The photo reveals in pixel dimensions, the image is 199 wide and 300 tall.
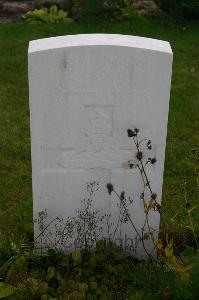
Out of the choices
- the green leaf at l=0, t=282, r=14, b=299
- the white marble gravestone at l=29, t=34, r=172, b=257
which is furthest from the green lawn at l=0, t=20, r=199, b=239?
the green leaf at l=0, t=282, r=14, b=299

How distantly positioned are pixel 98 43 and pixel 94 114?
1.34ft

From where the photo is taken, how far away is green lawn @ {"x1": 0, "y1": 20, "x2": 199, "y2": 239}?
182 inches

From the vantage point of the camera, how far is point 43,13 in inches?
349

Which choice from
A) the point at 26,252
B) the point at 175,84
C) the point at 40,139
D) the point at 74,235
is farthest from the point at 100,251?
the point at 175,84

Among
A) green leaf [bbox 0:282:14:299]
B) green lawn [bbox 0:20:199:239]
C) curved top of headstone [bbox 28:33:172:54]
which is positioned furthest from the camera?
green lawn [bbox 0:20:199:239]

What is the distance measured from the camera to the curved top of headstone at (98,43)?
3395 mm

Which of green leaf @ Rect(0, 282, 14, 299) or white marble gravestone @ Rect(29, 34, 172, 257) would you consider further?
white marble gravestone @ Rect(29, 34, 172, 257)

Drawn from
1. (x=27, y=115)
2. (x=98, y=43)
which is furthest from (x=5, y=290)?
(x=27, y=115)

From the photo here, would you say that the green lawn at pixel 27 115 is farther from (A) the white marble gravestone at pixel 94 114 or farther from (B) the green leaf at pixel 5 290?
(B) the green leaf at pixel 5 290

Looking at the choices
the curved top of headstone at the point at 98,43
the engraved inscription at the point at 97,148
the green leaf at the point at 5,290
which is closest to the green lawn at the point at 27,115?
the engraved inscription at the point at 97,148

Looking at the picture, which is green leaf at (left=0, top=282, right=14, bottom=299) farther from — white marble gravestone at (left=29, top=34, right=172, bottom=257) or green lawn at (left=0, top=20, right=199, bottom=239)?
green lawn at (left=0, top=20, right=199, bottom=239)

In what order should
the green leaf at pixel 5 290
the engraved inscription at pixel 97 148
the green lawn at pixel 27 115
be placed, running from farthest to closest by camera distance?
the green lawn at pixel 27 115
the engraved inscription at pixel 97 148
the green leaf at pixel 5 290

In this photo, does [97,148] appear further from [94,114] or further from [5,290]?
[5,290]

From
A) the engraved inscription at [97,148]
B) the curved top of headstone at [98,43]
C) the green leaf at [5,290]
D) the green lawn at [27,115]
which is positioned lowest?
the green lawn at [27,115]
